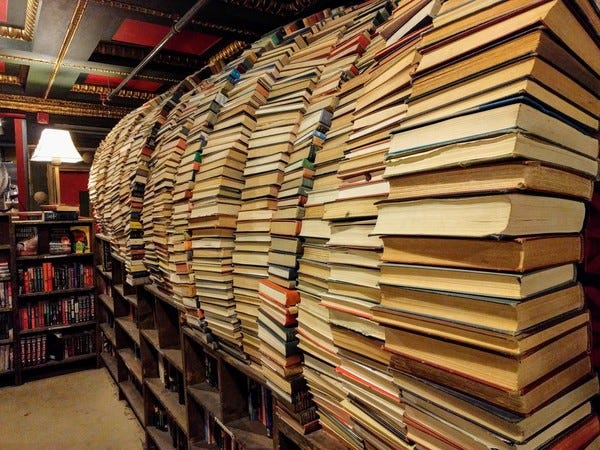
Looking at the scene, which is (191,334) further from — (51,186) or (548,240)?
(51,186)

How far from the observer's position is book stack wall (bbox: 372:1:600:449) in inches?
25.4

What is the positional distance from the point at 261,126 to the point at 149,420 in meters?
2.69

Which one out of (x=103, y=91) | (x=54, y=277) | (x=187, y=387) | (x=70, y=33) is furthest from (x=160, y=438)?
(x=103, y=91)

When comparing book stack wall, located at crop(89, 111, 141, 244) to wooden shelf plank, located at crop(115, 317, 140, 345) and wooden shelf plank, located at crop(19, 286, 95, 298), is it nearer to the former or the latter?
wooden shelf plank, located at crop(115, 317, 140, 345)

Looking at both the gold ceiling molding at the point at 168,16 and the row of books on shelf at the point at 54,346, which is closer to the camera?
the gold ceiling molding at the point at 168,16

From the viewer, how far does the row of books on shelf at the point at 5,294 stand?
188 inches

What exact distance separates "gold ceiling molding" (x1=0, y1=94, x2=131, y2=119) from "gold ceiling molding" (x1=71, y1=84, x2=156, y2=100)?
0.57 meters

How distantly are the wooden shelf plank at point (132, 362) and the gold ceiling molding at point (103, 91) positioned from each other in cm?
360

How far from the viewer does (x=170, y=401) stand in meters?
2.80

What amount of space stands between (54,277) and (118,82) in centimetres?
271

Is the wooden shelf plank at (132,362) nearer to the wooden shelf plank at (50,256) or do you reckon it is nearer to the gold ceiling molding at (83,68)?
the wooden shelf plank at (50,256)

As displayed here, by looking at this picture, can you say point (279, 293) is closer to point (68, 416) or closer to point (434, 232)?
point (434, 232)

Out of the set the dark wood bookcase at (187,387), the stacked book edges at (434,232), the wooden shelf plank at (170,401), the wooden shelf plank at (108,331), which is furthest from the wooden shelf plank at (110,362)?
the stacked book edges at (434,232)

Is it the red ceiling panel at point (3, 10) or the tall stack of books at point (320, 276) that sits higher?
the red ceiling panel at point (3, 10)
